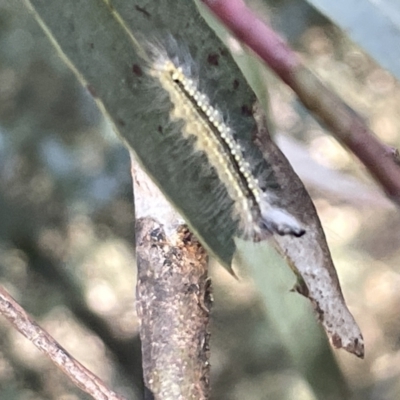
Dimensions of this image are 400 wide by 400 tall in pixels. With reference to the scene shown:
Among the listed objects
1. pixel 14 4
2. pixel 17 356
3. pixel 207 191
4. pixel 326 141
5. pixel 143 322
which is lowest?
pixel 17 356

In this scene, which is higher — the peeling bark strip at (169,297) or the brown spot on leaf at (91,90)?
the brown spot on leaf at (91,90)

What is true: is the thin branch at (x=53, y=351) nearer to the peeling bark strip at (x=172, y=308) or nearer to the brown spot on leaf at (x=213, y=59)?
the peeling bark strip at (x=172, y=308)

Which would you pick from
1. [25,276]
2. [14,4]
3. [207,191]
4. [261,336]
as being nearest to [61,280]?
[25,276]

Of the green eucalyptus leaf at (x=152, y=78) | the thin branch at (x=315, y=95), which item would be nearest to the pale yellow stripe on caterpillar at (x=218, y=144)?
the green eucalyptus leaf at (x=152, y=78)

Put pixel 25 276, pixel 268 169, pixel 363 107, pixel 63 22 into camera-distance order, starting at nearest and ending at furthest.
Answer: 1. pixel 63 22
2. pixel 268 169
3. pixel 25 276
4. pixel 363 107

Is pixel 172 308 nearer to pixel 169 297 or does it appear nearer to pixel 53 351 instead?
pixel 169 297

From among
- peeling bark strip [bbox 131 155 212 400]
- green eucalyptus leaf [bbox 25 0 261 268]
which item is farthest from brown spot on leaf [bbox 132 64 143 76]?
peeling bark strip [bbox 131 155 212 400]

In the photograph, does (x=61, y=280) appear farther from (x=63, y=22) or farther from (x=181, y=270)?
(x=63, y=22)
